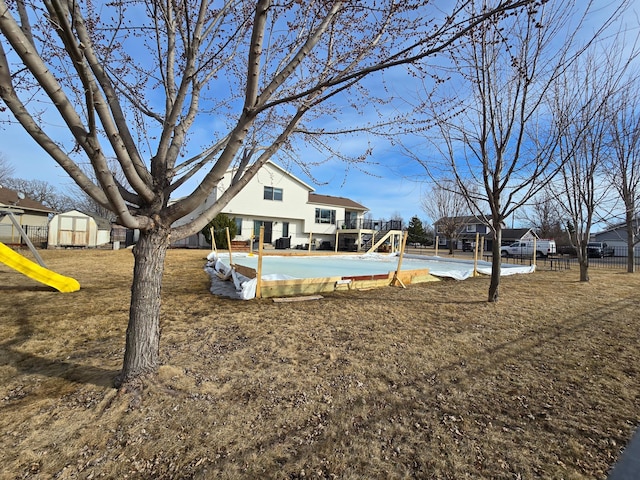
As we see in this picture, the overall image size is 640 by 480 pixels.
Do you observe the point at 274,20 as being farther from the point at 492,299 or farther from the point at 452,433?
the point at 492,299

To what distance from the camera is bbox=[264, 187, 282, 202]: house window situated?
2558cm

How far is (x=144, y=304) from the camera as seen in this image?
2523 mm

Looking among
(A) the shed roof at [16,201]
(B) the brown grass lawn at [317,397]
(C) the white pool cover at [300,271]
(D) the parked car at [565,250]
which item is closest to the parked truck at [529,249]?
(D) the parked car at [565,250]

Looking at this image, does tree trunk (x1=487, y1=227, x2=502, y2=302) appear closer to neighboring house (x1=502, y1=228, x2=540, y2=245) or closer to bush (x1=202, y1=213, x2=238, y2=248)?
bush (x1=202, y1=213, x2=238, y2=248)

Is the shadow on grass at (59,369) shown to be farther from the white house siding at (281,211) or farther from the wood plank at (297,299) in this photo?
the white house siding at (281,211)

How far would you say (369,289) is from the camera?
7.77 metres

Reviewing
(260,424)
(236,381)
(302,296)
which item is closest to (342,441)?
(260,424)

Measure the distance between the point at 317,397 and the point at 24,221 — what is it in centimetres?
2851

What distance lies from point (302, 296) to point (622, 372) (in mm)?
4890

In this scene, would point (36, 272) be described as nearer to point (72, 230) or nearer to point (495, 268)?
point (495, 268)

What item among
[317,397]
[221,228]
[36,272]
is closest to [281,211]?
[221,228]

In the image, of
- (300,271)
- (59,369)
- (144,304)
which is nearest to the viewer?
(144,304)

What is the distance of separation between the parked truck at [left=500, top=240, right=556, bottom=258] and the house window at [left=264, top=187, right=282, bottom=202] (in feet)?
77.1

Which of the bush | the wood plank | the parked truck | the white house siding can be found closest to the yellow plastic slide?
the wood plank
